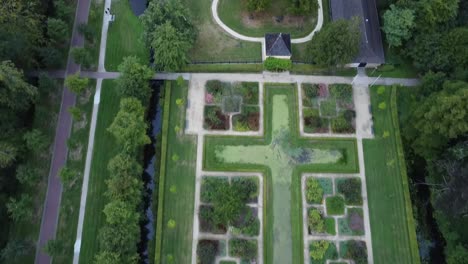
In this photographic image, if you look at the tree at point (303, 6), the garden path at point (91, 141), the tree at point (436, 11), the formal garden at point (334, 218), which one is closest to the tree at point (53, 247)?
the garden path at point (91, 141)

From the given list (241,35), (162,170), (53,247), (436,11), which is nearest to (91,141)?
(162,170)

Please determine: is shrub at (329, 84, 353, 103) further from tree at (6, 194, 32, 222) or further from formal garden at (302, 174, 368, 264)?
tree at (6, 194, 32, 222)

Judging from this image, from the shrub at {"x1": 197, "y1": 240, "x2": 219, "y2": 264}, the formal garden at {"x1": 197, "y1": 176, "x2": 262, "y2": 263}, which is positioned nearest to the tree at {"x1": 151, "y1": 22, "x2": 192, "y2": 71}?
the formal garden at {"x1": 197, "y1": 176, "x2": 262, "y2": 263}

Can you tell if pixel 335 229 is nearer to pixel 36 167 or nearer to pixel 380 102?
pixel 380 102

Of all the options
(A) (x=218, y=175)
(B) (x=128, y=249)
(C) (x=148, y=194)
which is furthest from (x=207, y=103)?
(B) (x=128, y=249)

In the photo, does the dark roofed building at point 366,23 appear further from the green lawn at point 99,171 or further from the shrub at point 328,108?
the green lawn at point 99,171
